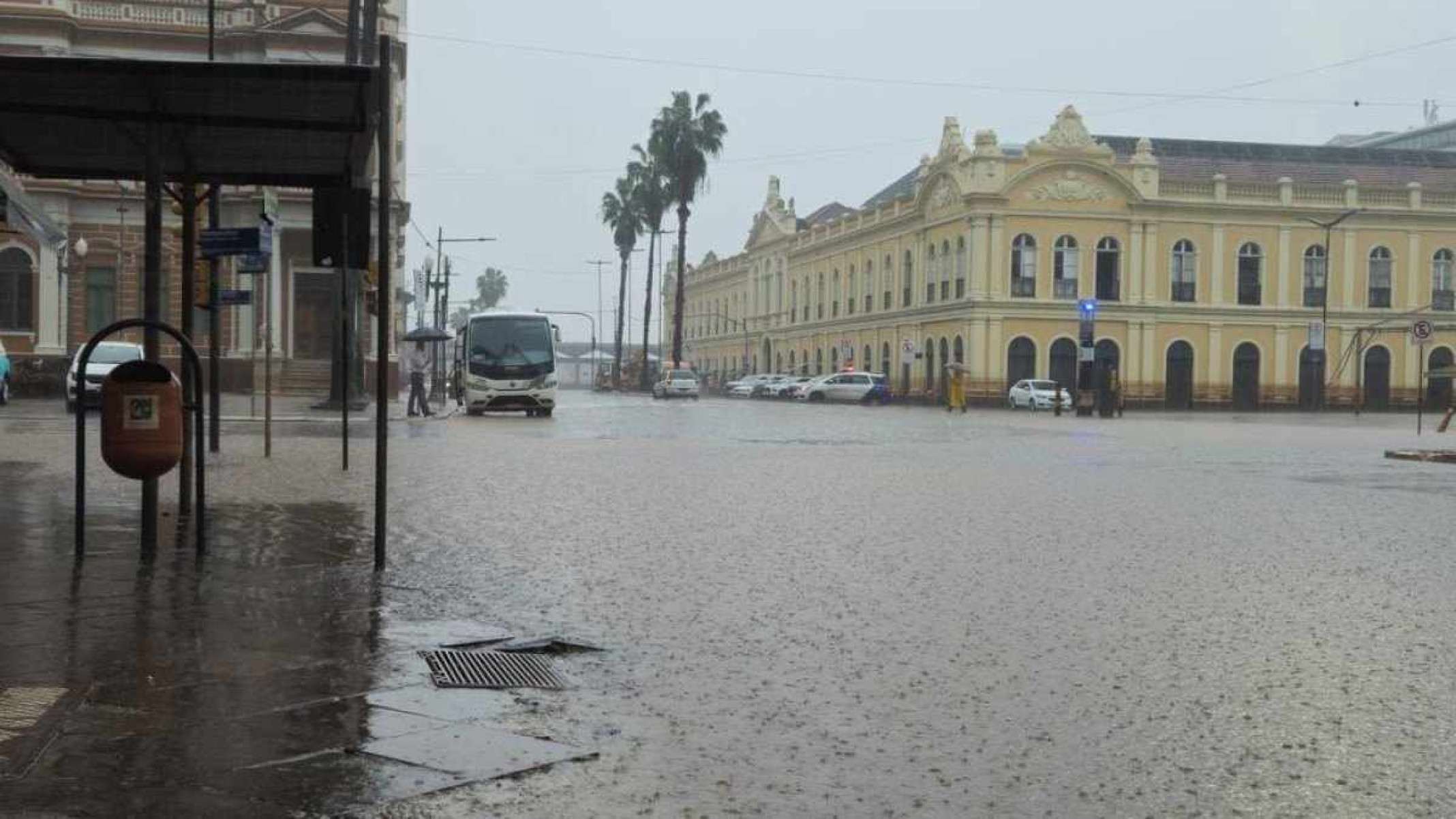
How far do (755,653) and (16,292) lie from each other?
1861 inches

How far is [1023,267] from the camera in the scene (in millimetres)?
72688

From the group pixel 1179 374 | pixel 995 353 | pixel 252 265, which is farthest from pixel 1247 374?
pixel 252 265

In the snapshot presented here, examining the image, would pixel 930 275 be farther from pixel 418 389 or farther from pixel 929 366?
pixel 418 389

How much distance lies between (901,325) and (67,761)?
7814cm

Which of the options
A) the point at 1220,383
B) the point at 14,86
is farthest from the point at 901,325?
the point at 14,86

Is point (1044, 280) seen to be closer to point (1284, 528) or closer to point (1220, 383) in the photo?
point (1220, 383)

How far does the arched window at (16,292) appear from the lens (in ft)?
158

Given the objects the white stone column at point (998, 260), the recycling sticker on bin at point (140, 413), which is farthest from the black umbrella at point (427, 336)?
the white stone column at point (998, 260)

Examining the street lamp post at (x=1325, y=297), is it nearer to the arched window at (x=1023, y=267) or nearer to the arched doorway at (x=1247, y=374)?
the arched doorway at (x=1247, y=374)

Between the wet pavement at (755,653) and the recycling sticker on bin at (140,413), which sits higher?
the recycling sticker on bin at (140,413)

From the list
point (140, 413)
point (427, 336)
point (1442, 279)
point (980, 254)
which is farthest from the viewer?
point (1442, 279)

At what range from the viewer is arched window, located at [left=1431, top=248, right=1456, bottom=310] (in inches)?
2995

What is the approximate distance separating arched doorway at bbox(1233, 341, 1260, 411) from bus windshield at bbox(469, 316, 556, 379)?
43947 mm

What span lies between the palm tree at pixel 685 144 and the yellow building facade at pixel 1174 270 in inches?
459
